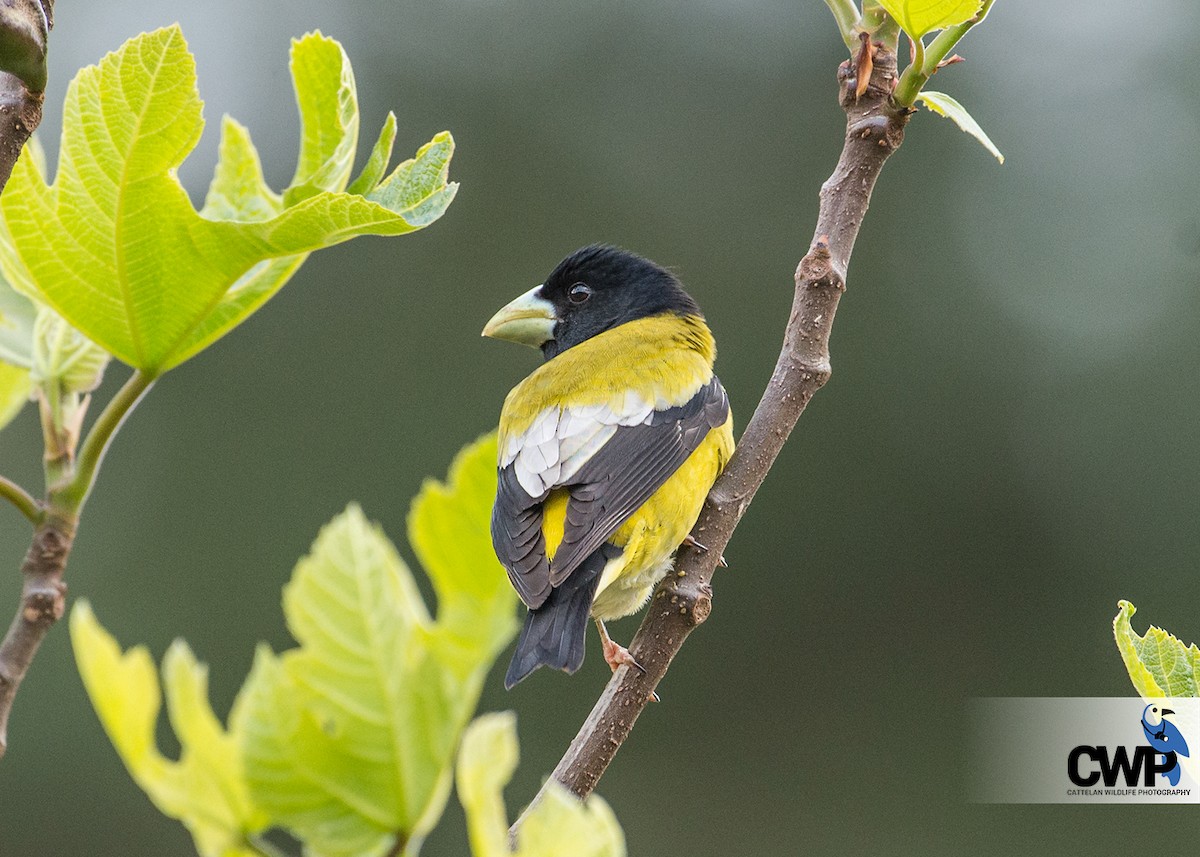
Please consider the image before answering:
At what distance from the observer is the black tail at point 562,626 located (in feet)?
9.25

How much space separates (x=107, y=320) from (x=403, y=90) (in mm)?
10462

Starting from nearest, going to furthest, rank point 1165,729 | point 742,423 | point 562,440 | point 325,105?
point 1165,729 → point 325,105 → point 562,440 → point 742,423

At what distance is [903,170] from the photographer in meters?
11.7

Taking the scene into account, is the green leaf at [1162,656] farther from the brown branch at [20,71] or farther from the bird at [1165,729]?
the brown branch at [20,71]

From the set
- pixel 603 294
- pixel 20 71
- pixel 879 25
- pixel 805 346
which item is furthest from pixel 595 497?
pixel 20 71

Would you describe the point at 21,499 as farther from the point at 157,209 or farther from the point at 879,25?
the point at 879,25

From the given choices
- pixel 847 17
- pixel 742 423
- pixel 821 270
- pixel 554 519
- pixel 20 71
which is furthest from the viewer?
pixel 742 423

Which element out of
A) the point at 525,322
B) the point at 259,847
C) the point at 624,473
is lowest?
the point at 259,847

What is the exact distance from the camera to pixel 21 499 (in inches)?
68.4

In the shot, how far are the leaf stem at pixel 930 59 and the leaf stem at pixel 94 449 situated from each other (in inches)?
45.9

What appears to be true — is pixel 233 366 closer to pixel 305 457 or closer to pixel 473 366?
pixel 305 457

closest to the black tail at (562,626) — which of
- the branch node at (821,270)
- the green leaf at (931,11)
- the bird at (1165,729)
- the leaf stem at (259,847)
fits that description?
the branch node at (821,270)

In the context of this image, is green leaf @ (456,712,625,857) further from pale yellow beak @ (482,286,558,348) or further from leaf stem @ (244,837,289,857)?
pale yellow beak @ (482,286,558,348)

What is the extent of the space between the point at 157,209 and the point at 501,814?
125 centimetres
